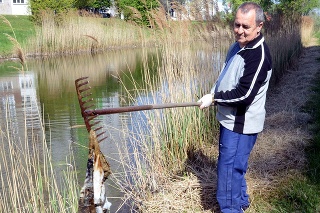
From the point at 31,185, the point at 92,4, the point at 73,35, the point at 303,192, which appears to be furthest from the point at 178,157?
the point at 92,4

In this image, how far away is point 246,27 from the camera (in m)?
2.71

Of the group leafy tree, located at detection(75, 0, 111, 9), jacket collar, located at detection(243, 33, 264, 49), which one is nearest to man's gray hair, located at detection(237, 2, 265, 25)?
jacket collar, located at detection(243, 33, 264, 49)

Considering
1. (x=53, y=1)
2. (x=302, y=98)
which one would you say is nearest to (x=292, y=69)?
(x=302, y=98)

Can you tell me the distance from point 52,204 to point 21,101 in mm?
6566

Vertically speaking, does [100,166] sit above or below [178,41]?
below

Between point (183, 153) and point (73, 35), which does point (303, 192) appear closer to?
point (183, 153)

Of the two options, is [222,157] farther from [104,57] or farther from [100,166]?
[104,57]

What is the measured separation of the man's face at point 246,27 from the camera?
2680mm

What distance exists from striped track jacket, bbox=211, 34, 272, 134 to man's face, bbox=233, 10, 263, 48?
43mm

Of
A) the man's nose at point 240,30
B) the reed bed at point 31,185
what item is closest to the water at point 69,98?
the reed bed at point 31,185

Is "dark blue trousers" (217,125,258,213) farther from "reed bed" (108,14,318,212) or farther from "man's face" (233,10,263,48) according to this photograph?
"man's face" (233,10,263,48)

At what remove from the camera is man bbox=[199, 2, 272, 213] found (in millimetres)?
2697

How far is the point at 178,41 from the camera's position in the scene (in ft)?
15.6

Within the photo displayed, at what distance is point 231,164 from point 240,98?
535mm
